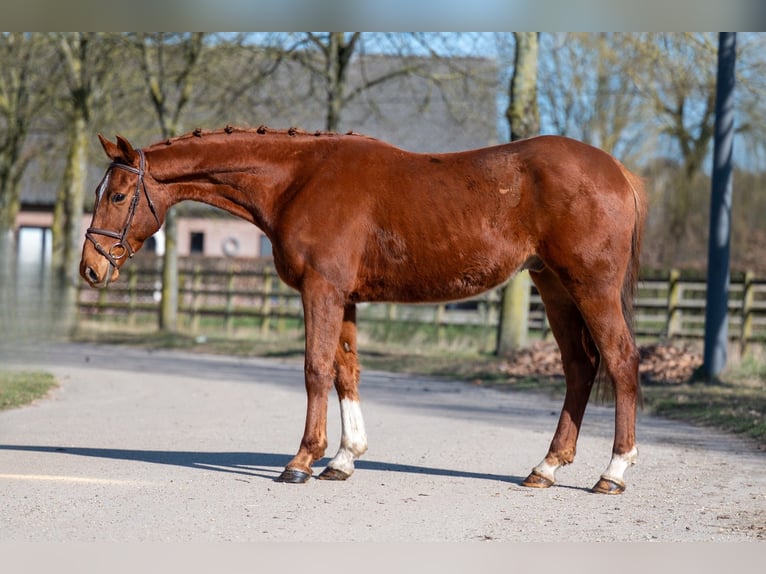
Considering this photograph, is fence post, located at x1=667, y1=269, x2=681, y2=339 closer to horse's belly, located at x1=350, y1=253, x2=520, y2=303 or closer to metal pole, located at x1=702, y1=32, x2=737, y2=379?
metal pole, located at x1=702, y1=32, x2=737, y2=379

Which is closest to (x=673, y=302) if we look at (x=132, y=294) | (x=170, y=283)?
(x=170, y=283)

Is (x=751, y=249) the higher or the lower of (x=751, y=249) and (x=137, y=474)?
the higher

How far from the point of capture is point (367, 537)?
5.42 m

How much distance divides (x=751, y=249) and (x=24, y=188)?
30.0m

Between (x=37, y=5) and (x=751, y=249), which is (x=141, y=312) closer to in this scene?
(x=751, y=249)

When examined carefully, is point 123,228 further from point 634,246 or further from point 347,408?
point 634,246

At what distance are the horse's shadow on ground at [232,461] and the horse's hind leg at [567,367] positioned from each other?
1.04ft

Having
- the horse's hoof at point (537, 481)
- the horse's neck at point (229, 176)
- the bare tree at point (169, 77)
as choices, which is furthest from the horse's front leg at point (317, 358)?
the bare tree at point (169, 77)

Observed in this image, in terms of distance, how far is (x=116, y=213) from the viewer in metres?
7.23

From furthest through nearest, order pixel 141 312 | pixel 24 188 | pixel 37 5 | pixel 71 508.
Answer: pixel 24 188, pixel 141 312, pixel 37 5, pixel 71 508

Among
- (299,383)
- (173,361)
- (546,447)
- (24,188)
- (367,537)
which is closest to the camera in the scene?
(367,537)

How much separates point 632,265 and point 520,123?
1066 centimetres

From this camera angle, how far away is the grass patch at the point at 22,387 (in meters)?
11.5

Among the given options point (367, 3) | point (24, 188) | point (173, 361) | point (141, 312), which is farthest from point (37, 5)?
point (24, 188)
